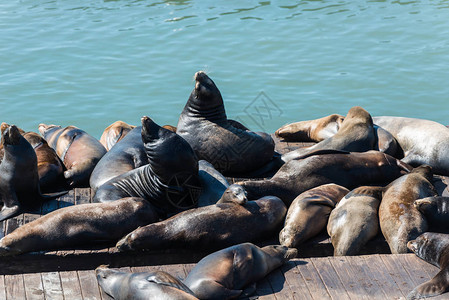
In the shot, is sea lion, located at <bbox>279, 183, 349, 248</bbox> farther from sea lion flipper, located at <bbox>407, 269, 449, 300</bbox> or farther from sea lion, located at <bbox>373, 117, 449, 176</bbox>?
sea lion, located at <bbox>373, 117, 449, 176</bbox>

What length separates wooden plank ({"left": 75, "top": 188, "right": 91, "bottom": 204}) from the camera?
5.89 meters

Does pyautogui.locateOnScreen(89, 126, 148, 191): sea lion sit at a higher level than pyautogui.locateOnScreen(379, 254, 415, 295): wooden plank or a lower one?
higher

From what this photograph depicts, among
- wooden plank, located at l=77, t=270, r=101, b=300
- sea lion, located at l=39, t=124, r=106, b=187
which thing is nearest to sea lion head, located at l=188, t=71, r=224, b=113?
sea lion, located at l=39, t=124, r=106, b=187

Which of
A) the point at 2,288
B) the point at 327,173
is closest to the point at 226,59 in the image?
the point at 327,173

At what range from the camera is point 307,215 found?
5.20 meters

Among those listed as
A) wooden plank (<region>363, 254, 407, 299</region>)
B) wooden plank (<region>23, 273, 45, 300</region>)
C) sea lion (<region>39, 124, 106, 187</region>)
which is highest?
wooden plank (<region>23, 273, 45, 300</region>)

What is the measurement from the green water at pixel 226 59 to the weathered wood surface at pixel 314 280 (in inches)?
242

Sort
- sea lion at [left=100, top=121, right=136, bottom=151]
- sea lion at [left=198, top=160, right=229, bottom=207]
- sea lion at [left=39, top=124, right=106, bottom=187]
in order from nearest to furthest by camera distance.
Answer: sea lion at [left=198, top=160, right=229, bottom=207], sea lion at [left=39, top=124, right=106, bottom=187], sea lion at [left=100, top=121, right=136, bottom=151]

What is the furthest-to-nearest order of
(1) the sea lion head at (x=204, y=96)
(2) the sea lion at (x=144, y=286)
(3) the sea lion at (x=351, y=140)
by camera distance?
(1) the sea lion head at (x=204, y=96), (3) the sea lion at (x=351, y=140), (2) the sea lion at (x=144, y=286)

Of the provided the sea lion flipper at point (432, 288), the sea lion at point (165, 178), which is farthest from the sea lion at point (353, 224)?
the sea lion at point (165, 178)

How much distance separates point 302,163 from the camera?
6.00m

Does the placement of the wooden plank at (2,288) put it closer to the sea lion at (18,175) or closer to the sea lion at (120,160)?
the sea lion at (18,175)

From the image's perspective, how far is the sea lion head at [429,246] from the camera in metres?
4.66

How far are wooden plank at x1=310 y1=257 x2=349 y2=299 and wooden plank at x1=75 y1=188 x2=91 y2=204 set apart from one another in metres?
2.17
